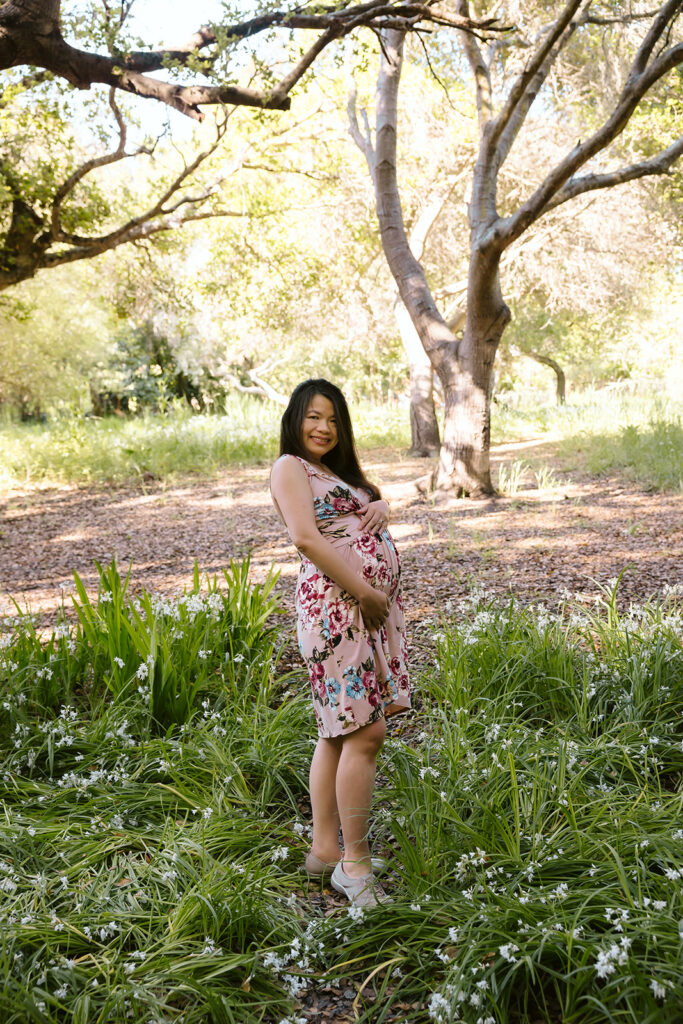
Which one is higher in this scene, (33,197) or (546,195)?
(33,197)

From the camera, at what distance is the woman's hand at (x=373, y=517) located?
263 centimetres

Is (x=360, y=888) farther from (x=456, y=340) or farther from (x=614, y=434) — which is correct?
(x=614, y=434)

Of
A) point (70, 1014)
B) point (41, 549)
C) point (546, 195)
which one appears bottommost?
point (70, 1014)

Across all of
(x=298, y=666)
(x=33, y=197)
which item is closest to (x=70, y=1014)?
(x=298, y=666)

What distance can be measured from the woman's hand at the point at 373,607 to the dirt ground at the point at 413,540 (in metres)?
2.10

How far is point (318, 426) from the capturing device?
271cm

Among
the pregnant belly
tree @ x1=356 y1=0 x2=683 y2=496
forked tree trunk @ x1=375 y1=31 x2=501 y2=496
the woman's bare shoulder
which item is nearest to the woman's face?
the woman's bare shoulder

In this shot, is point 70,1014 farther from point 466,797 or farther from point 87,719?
point 87,719

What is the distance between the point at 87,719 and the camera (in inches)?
143

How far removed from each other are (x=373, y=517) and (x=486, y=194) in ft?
21.6

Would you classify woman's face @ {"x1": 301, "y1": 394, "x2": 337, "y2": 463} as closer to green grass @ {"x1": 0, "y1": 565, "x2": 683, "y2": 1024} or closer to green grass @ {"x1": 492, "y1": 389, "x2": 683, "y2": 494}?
green grass @ {"x1": 0, "y1": 565, "x2": 683, "y2": 1024}

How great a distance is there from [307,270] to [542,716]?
38.3 ft

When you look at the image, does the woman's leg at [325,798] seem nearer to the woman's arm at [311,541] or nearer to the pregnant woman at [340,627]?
the pregnant woman at [340,627]

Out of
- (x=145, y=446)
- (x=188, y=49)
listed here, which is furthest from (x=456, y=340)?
(x=145, y=446)
